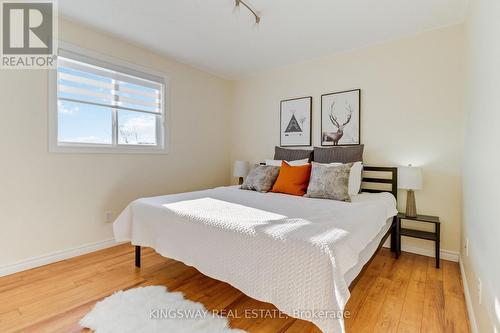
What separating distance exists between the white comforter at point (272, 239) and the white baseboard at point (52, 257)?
729 millimetres

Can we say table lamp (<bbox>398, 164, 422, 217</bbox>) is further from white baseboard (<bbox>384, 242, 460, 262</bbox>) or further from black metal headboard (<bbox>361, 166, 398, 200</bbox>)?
white baseboard (<bbox>384, 242, 460, 262</bbox>)

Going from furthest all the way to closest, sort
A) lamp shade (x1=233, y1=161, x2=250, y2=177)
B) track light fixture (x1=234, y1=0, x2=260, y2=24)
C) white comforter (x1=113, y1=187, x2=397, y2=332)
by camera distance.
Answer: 1. lamp shade (x1=233, y1=161, x2=250, y2=177)
2. track light fixture (x1=234, y1=0, x2=260, y2=24)
3. white comforter (x1=113, y1=187, x2=397, y2=332)

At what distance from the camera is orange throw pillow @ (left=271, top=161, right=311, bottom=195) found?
2.74m

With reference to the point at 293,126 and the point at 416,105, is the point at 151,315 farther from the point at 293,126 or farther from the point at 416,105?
the point at 416,105

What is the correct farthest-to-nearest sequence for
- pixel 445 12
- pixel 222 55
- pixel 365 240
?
pixel 222 55 < pixel 445 12 < pixel 365 240

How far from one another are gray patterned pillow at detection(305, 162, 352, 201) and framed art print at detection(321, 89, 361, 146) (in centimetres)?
72

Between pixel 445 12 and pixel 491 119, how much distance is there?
180 centimetres

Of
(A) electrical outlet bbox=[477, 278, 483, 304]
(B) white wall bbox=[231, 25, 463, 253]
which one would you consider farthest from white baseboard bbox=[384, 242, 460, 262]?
(A) electrical outlet bbox=[477, 278, 483, 304]

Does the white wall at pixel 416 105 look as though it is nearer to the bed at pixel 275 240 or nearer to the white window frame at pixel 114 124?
the bed at pixel 275 240

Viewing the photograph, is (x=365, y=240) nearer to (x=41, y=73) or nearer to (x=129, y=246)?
(x=129, y=246)

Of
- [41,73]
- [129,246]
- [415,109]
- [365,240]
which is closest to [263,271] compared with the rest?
[365,240]

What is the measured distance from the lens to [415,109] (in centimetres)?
276

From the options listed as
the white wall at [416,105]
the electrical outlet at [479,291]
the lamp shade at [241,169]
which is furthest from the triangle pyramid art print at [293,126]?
the electrical outlet at [479,291]

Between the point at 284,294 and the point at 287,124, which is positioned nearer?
the point at 284,294
